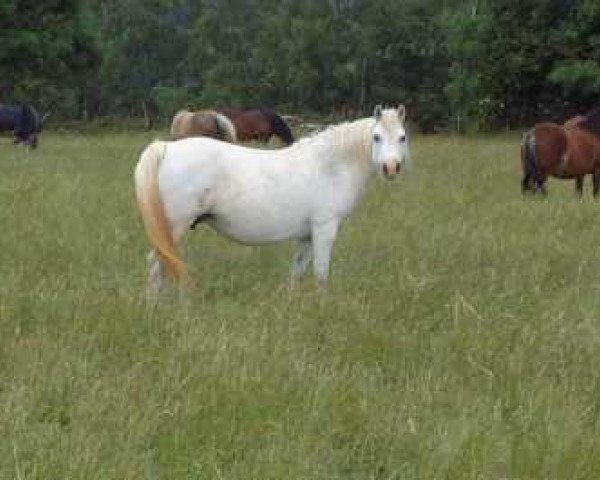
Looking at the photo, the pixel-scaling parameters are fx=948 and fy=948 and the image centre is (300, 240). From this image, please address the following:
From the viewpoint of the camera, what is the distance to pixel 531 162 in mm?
14070

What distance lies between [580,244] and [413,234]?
1.60 m

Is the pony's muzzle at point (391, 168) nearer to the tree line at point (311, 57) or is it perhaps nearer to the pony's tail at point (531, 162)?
the pony's tail at point (531, 162)

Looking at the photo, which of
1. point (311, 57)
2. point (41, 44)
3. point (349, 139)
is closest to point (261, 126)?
point (41, 44)

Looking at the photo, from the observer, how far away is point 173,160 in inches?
258

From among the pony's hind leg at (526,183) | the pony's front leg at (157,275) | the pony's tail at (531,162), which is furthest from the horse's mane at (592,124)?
the pony's front leg at (157,275)

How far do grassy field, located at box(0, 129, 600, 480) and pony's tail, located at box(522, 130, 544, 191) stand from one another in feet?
17.9

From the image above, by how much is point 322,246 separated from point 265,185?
0.61m

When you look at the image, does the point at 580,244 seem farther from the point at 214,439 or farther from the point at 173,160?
the point at 214,439

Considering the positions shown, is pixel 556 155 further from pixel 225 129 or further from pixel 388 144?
pixel 388 144

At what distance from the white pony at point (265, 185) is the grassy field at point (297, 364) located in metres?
0.42

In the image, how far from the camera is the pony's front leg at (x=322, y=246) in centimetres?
690

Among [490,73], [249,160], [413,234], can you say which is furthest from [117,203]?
[490,73]

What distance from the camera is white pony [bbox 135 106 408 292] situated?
653 cm

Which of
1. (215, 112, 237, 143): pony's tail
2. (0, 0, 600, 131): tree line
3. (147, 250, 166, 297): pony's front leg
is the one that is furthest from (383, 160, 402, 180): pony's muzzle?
(0, 0, 600, 131): tree line
